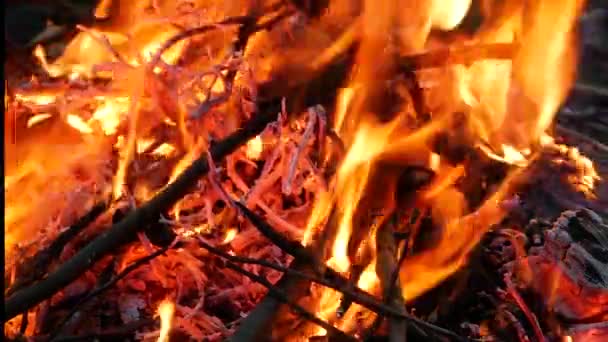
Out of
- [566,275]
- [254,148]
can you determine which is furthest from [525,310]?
[254,148]

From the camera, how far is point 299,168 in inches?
59.0

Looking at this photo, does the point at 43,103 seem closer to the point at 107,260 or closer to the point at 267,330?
the point at 107,260

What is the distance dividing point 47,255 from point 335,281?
458 mm

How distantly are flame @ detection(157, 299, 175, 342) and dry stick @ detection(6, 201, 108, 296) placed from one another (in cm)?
19

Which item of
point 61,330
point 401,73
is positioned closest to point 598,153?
point 401,73

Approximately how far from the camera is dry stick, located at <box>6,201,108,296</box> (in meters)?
1.33

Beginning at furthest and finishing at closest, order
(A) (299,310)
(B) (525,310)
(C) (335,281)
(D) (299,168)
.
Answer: (D) (299,168) < (B) (525,310) < (C) (335,281) < (A) (299,310)

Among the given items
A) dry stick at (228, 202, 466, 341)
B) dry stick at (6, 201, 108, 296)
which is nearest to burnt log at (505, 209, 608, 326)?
dry stick at (228, 202, 466, 341)

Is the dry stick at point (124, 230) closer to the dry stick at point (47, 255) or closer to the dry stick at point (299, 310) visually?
the dry stick at point (47, 255)

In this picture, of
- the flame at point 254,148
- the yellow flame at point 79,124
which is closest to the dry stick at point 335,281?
the flame at point 254,148

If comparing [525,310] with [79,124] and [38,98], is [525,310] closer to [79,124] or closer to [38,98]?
[79,124]

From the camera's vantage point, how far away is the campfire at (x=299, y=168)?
4.54 feet

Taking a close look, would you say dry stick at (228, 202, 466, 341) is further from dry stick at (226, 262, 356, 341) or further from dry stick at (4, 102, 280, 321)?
dry stick at (4, 102, 280, 321)

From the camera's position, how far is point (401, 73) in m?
1.54
